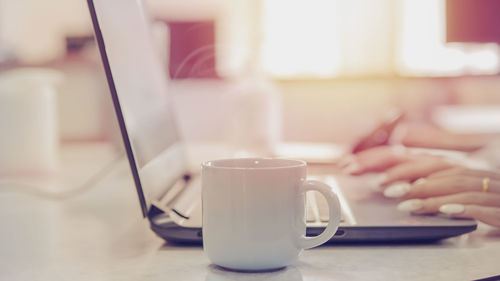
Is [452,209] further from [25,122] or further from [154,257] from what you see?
[25,122]

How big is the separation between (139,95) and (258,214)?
0.29 m

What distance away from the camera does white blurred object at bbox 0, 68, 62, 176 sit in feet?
3.34

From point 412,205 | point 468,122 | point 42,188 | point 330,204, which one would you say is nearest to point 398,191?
point 412,205

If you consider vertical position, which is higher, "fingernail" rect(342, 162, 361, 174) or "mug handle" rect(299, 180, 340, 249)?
"mug handle" rect(299, 180, 340, 249)

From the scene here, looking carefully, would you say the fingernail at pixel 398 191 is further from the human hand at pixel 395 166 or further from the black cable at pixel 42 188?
the black cable at pixel 42 188

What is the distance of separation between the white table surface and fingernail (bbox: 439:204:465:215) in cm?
3

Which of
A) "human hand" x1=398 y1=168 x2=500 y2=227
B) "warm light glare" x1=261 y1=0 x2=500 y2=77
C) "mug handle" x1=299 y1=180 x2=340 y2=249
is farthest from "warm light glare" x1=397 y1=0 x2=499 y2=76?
"mug handle" x1=299 y1=180 x2=340 y2=249

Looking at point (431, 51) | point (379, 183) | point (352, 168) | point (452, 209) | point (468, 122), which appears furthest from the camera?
point (431, 51)

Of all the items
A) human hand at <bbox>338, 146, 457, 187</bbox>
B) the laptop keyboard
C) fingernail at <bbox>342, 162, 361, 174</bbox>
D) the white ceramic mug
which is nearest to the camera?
the white ceramic mug

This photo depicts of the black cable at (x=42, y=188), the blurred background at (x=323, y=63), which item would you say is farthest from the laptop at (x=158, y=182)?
the blurred background at (x=323, y=63)

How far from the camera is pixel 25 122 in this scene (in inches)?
40.8

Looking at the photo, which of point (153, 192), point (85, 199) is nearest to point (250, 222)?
point (153, 192)

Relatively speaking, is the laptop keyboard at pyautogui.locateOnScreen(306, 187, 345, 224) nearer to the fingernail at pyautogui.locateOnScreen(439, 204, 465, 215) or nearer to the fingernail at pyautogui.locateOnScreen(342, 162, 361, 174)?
the fingernail at pyautogui.locateOnScreen(439, 204, 465, 215)

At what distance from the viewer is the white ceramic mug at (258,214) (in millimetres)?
441
